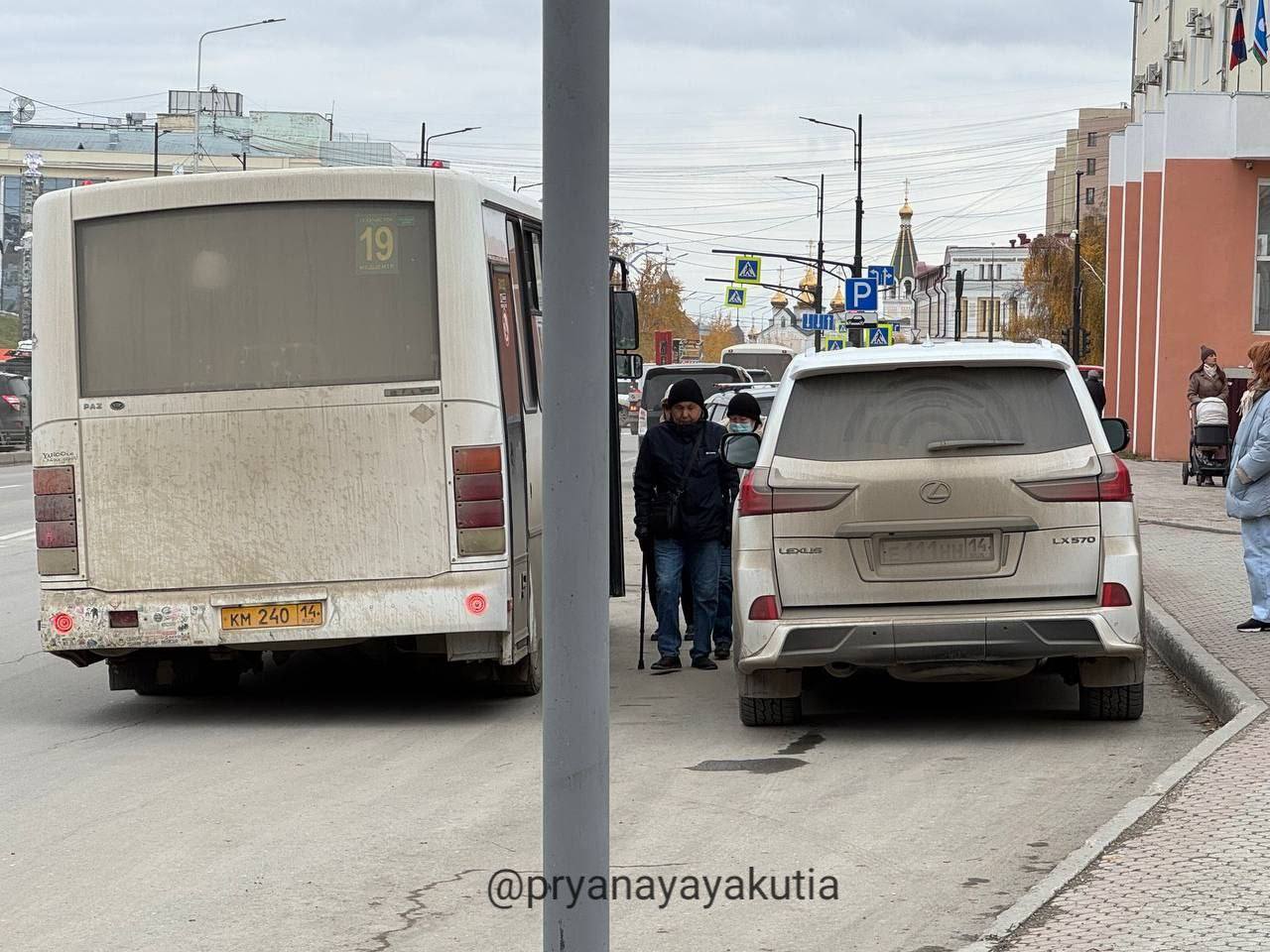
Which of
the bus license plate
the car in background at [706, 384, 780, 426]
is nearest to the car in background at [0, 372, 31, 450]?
the car in background at [706, 384, 780, 426]

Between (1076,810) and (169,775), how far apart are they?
12.7 ft

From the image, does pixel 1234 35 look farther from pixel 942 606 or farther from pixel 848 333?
pixel 942 606

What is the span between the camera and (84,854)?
6750 mm

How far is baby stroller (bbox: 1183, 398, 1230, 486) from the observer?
86.4ft

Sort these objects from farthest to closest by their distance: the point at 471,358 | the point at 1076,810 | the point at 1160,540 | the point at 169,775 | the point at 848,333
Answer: the point at 848,333 → the point at 1160,540 → the point at 471,358 → the point at 169,775 → the point at 1076,810

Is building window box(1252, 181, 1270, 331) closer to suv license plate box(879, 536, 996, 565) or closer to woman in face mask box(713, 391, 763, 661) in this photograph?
woman in face mask box(713, 391, 763, 661)

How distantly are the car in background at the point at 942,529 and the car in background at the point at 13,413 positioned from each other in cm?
3623

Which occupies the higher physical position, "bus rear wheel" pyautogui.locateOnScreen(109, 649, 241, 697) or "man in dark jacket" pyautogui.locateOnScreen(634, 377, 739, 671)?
"man in dark jacket" pyautogui.locateOnScreen(634, 377, 739, 671)

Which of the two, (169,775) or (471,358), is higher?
(471,358)

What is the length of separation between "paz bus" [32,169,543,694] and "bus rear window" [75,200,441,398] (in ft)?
0.04

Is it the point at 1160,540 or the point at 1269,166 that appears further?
the point at 1269,166

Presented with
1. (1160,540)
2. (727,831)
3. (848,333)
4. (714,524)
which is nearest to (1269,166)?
(848,333)

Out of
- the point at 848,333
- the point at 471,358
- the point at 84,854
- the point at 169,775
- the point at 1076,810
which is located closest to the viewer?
the point at 84,854

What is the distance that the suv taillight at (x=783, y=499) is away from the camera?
8664 millimetres
